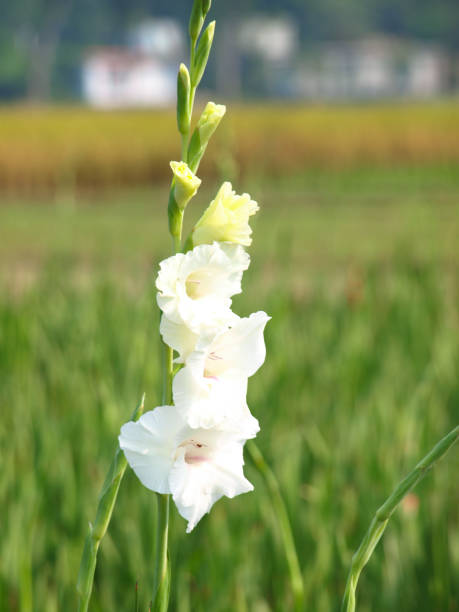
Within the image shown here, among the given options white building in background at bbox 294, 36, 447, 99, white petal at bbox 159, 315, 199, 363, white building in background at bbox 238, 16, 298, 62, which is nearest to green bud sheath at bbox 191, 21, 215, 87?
white petal at bbox 159, 315, 199, 363

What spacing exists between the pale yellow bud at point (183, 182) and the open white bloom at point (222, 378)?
0.24 ft

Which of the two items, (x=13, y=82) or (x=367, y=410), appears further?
(x=13, y=82)

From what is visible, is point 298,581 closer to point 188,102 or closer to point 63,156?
point 188,102

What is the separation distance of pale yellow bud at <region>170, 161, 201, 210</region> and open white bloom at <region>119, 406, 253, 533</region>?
0.37 ft

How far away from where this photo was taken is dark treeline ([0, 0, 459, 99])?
36844 mm

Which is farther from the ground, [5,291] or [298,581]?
[298,581]

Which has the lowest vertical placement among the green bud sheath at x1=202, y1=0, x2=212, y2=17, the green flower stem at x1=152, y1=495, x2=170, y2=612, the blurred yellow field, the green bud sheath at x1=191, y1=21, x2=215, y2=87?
the blurred yellow field

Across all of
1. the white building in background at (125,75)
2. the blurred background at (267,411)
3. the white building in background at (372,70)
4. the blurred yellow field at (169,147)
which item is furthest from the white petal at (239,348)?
the white building in background at (372,70)

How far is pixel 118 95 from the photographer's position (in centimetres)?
4525

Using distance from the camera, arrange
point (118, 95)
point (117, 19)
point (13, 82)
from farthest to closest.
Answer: point (118, 95) → point (117, 19) → point (13, 82)

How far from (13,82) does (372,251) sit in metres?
37.3

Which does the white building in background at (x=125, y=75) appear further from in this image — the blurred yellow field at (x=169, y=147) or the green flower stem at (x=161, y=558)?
the green flower stem at (x=161, y=558)

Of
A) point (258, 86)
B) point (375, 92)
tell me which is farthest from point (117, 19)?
point (375, 92)

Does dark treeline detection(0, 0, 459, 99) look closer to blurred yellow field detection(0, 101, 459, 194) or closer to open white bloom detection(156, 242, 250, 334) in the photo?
blurred yellow field detection(0, 101, 459, 194)
